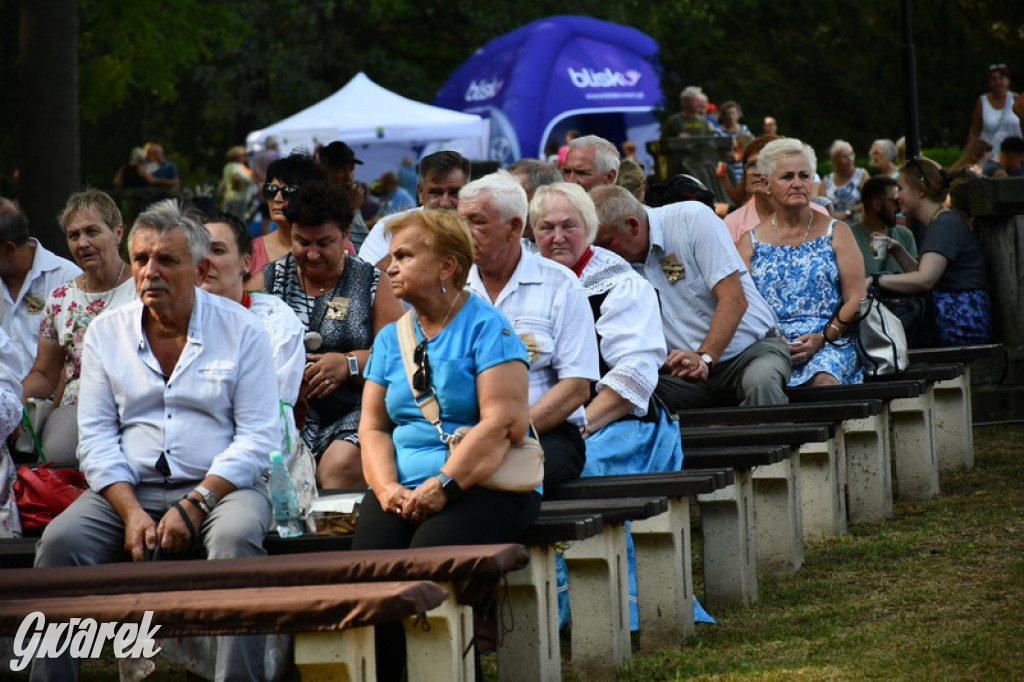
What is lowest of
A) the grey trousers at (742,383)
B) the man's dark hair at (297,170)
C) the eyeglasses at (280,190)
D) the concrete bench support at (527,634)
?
the concrete bench support at (527,634)

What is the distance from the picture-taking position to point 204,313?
19.2ft

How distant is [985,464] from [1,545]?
19.5 feet

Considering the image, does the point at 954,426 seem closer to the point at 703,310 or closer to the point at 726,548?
the point at 703,310

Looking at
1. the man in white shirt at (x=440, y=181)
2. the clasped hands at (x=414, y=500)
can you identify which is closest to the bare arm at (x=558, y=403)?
the clasped hands at (x=414, y=500)

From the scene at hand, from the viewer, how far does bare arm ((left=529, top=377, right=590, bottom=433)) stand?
6105mm

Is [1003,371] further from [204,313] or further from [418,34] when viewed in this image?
[418,34]

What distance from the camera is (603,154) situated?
29.8 ft

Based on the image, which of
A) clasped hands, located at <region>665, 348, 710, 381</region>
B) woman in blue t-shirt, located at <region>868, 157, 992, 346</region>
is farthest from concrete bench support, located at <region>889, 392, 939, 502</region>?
woman in blue t-shirt, located at <region>868, 157, 992, 346</region>

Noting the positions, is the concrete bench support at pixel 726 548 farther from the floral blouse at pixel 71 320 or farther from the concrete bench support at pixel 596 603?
the floral blouse at pixel 71 320

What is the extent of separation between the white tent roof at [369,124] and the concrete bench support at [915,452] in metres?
17.8

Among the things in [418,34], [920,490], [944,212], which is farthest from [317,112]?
[920,490]

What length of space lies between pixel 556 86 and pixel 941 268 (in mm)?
22314

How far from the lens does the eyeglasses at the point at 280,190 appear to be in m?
7.07

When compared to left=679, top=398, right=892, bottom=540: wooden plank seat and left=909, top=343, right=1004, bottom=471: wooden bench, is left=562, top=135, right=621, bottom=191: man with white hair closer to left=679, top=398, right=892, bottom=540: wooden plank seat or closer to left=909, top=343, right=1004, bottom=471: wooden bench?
left=679, top=398, right=892, bottom=540: wooden plank seat
